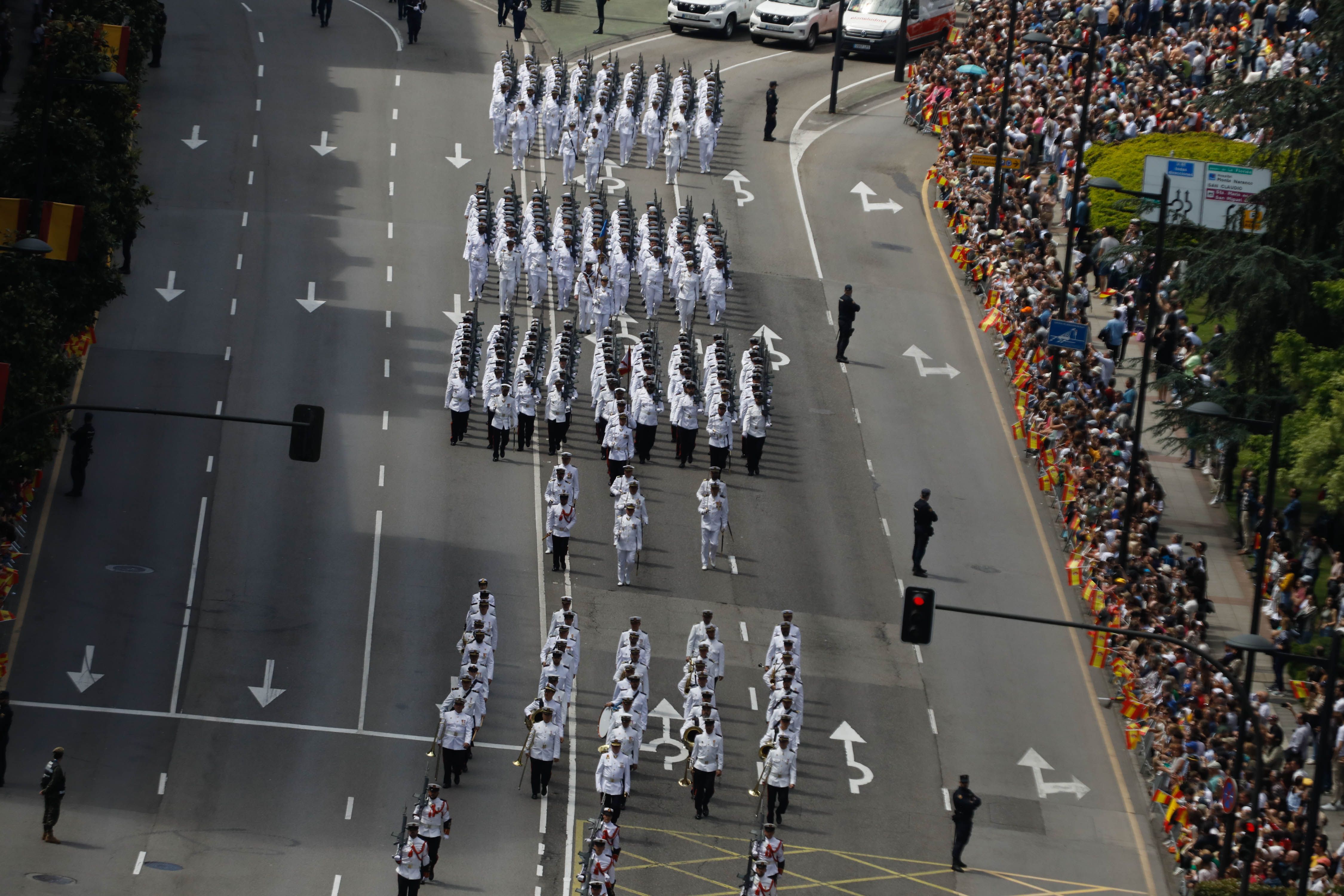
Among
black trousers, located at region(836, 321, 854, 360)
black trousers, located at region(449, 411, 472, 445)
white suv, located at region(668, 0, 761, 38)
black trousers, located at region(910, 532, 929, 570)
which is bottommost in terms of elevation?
black trousers, located at region(910, 532, 929, 570)

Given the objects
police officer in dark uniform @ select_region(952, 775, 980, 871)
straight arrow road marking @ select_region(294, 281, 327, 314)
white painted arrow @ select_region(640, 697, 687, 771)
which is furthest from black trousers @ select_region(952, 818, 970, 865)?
straight arrow road marking @ select_region(294, 281, 327, 314)

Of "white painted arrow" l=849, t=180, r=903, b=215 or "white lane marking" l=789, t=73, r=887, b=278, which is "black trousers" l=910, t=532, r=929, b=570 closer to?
"white lane marking" l=789, t=73, r=887, b=278

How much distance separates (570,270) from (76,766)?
18.5 meters

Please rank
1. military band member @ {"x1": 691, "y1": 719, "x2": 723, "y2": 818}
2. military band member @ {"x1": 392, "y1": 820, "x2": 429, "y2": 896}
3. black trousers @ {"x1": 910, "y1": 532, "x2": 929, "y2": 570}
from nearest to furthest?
military band member @ {"x1": 392, "y1": 820, "x2": 429, "y2": 896} < military band member @ {"x1": 691, "y1": 719, "x2": 723, "y2": 818} < black trousers @ {"x1": 910, "y1": 532, "x2": 929, "y2": 570}

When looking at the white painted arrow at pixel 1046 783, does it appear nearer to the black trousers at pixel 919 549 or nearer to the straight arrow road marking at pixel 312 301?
the black trousers at pixel 919 549

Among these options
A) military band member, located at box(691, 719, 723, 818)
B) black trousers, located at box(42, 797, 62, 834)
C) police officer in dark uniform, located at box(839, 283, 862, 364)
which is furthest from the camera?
police officer in dark uniform, located at box(839, 283, 862, 364)

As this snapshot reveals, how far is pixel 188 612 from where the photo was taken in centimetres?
3562

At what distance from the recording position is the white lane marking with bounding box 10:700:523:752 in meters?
32.6

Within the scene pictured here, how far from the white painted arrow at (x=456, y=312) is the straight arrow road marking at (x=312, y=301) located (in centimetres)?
265

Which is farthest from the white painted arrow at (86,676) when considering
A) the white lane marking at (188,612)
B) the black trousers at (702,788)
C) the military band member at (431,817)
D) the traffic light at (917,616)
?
the traffic light at (917,616)

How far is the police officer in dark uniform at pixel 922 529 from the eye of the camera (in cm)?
3759

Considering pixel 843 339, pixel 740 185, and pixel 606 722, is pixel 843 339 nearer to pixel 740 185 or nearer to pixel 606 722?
pixel 740 185

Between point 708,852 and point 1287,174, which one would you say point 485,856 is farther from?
point 1287,174

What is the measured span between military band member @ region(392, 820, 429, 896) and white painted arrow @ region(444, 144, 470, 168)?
96.6 ft
